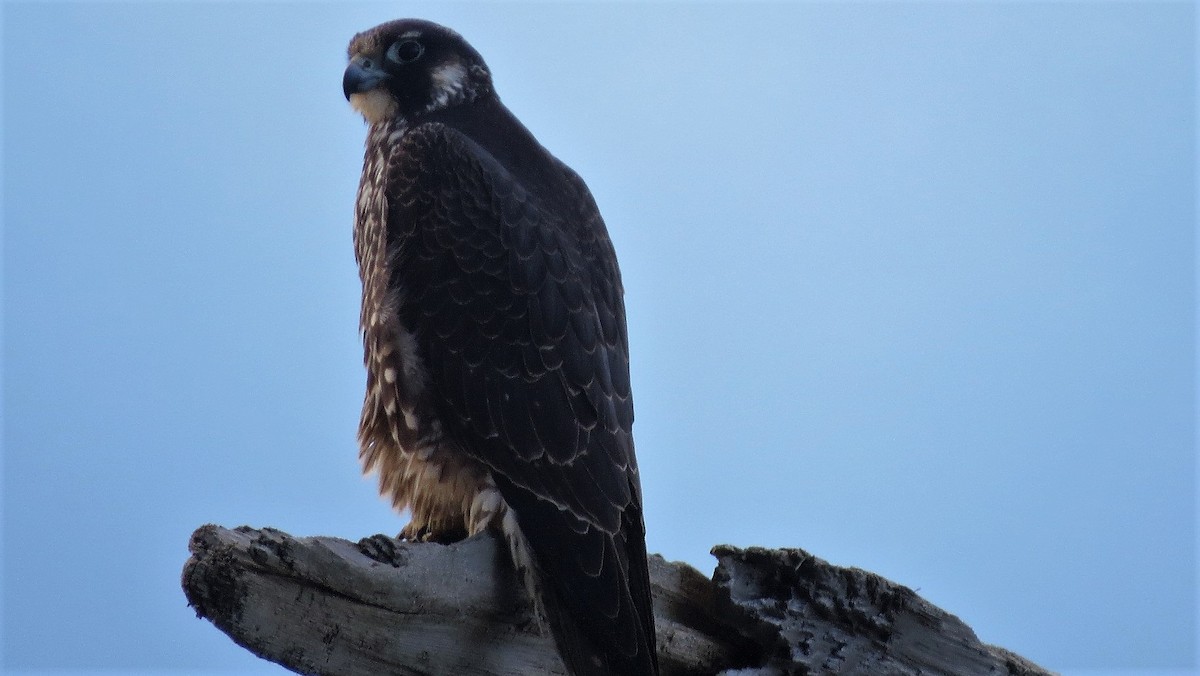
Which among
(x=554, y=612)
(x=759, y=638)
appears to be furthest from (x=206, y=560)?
(x=759, y=638)

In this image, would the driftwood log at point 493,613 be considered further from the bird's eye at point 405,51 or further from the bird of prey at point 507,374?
the bird's eye at point 405,51

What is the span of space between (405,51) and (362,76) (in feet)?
0.52

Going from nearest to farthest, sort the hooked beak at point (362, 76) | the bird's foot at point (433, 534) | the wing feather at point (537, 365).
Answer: the wing feather at point (537, 365)
the bird's foot at point (433, 534)
the hooked beak at point (362, 76)

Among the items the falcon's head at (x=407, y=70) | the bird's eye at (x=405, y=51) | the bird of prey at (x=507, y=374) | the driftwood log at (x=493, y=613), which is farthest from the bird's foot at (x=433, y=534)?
the bird's eye at (x=405, y=51)

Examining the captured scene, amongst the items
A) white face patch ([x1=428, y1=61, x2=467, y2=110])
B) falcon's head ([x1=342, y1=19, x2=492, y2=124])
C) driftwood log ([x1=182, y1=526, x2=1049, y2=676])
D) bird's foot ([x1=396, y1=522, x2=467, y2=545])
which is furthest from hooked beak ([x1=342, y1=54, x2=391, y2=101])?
driftwood log ([x1=182, y1=526, x2=1049, y2=676])

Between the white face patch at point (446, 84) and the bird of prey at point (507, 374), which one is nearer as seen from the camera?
the bird of prey at point (507, 374)

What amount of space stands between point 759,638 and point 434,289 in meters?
1.31

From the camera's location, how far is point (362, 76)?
346 centimetres

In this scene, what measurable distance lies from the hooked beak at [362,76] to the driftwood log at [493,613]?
58.9 inches

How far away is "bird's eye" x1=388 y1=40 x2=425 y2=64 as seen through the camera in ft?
11.4

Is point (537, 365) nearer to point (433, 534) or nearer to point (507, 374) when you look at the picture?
point (507, 374)

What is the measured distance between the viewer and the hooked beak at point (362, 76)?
3445mm

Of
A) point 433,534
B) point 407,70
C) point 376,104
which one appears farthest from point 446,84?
point 433,534

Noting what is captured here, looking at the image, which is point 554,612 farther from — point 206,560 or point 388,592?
point 206,560
